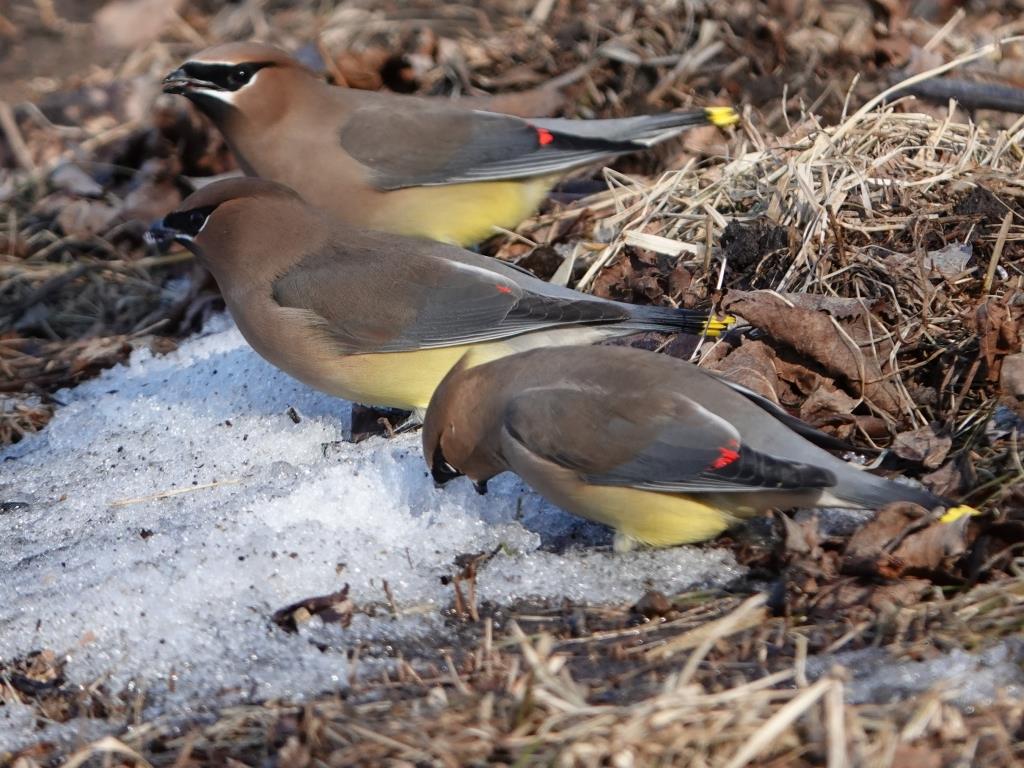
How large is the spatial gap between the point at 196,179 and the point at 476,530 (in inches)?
141

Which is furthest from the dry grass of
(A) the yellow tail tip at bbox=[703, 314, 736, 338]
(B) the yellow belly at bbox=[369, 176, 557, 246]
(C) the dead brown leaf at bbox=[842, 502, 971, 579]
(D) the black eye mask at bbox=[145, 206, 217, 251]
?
(B) the yellow belly at bbox=[369, 176, 557, 246]

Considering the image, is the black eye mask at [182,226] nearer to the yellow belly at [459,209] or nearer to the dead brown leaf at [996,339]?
the yellow belly at [459,209]

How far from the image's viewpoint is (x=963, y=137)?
4.96 m

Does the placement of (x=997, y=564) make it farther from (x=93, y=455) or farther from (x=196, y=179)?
(x=196, y=179)

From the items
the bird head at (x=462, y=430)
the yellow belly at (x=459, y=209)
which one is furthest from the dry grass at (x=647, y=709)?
the yellow belly at (x=459, y=209)

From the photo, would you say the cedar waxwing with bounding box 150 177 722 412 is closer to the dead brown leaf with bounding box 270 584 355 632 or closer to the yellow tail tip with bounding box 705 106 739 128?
the dead brown leaf with bounding box 270 584 355 632

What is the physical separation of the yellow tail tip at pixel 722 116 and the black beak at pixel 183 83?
2.01 m

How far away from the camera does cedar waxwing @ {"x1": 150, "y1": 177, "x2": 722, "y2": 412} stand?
15.0 feet

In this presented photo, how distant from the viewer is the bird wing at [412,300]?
4.59 metres

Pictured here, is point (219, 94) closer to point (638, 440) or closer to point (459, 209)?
point (459, 209)

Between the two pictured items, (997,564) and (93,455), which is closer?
(997,564)

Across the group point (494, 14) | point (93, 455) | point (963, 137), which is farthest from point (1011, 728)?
point (494, 14)

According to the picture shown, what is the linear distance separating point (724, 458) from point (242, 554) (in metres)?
1.29

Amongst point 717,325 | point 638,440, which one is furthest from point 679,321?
point 638,440
